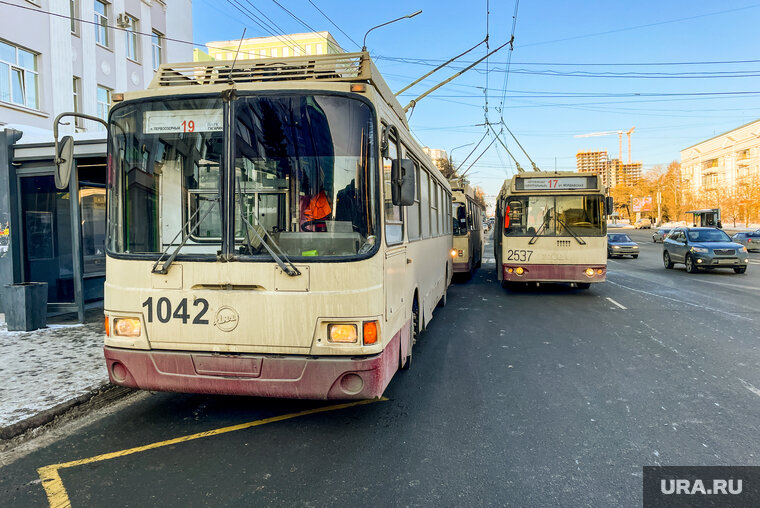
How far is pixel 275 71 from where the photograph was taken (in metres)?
4.41

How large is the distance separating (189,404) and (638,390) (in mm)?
4590

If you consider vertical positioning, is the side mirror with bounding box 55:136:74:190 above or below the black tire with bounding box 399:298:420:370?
above

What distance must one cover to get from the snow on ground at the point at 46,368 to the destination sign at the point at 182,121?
279 centimetres

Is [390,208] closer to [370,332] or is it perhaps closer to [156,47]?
[370,332]

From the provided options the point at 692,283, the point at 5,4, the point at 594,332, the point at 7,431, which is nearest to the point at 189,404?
the point at 7,431

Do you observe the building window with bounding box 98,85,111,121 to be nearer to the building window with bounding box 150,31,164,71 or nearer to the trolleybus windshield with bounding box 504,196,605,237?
the building window with bounding box 150,31,164,71

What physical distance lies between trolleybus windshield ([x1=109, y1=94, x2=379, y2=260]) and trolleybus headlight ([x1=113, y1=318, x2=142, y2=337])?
596mm

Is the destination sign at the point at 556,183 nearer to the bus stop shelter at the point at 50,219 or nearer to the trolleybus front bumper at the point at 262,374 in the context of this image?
the bus stop shelter at the point at 50,219

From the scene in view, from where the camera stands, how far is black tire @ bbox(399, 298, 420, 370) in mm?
5408

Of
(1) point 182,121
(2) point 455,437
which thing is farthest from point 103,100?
(2) point 455,437

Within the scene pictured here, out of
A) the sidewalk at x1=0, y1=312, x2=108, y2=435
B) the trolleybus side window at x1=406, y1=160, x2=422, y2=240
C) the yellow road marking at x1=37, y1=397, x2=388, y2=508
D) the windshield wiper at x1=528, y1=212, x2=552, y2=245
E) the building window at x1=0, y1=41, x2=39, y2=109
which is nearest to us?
the yellow road marking at x1=37, y1=397, x2=388, y2=508

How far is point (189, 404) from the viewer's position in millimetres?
5234

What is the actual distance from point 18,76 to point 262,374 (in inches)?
765

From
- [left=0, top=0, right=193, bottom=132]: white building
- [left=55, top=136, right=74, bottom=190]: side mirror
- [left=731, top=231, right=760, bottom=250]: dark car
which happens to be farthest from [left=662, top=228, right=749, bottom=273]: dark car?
[left=0, top=0, right=193, bottom=132]: white building
